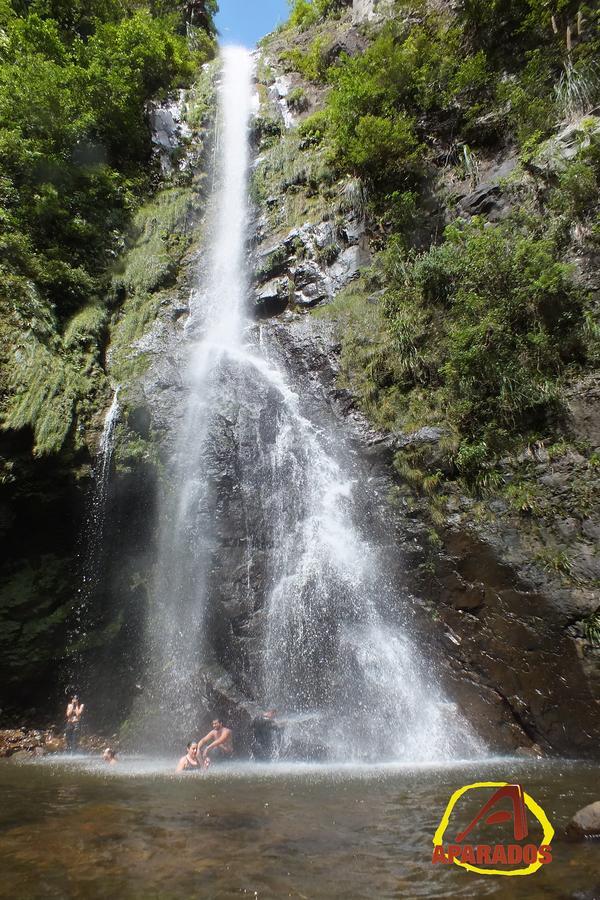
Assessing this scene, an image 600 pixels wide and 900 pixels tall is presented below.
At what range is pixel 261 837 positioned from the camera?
12.8 ft

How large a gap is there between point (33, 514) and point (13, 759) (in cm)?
470

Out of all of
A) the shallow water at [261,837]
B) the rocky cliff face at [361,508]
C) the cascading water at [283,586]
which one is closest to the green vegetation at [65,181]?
the rocky cliff face at [361,508]

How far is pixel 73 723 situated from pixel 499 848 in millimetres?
9662

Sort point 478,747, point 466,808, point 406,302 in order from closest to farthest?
point 466,808, point 478,747, point 406,302

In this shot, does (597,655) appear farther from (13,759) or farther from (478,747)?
(13,759)

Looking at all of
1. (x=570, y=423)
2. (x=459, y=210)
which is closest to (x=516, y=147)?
(x=459, y=210)

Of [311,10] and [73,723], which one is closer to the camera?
[73,723]

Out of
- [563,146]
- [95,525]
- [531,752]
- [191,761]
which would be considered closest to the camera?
[531,752]

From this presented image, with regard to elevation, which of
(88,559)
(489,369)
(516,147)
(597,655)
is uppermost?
(516,147)

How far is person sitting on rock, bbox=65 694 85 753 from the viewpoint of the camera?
10.2 metres

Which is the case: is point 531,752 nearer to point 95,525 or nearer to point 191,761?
point 191,761

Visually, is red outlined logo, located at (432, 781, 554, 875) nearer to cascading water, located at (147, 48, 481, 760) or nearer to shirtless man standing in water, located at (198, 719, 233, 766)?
cascading water, located at (147, 48, 481, 760)

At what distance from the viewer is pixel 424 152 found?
50.7ft

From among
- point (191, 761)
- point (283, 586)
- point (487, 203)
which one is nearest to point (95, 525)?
point (283, 586)
